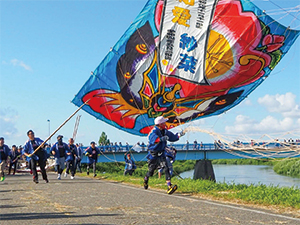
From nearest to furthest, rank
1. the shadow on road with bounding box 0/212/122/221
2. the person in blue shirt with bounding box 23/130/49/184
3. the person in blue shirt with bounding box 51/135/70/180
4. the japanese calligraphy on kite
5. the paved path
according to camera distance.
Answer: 1. the paved path
2. the shadow on road with bounding box 0/212/122/221
3. the person in blue shirt with bounding box 23/130/49/184
4. the japanese calligraphy on kite
5. the person in blue shirt with bounding box 51/135/70/180

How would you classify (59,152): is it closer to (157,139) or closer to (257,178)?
(157,139)

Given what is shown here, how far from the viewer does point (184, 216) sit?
232 inches

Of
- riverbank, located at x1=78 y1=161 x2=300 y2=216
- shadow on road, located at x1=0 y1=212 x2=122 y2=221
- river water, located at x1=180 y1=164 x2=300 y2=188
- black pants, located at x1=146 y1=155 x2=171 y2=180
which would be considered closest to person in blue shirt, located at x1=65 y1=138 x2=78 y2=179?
riverbank, located at x1=78 y1=161 x2=300 y2=216

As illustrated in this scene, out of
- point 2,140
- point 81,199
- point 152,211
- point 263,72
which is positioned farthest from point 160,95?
point 152,211

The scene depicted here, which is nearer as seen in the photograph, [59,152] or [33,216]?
[33,216]

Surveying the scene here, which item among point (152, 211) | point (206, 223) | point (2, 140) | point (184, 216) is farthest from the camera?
point (2, 140)

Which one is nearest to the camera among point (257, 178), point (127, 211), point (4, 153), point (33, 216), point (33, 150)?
point (33, 216)

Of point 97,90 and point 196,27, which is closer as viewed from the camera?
point 196,27

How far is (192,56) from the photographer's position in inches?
601

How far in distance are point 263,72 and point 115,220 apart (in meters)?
12.1

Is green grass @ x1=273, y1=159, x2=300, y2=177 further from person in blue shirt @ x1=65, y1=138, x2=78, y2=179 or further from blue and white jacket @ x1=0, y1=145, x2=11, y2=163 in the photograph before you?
blue and white jacket @ x1=0, y1=145, x2=11, y2=163

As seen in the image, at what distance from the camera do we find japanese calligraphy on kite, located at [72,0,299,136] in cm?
1503

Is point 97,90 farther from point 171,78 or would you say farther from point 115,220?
point 115,220

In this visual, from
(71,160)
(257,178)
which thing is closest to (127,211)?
(71,160)
